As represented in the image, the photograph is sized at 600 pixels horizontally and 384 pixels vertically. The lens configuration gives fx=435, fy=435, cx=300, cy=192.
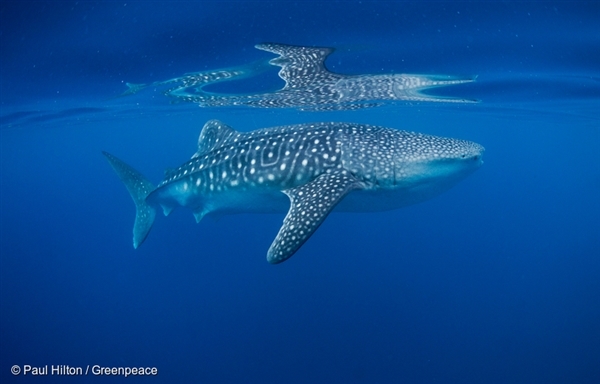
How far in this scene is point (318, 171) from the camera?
7.80 metres

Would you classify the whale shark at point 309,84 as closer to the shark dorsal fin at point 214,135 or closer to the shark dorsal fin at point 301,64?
the shark dorsal fin at point 301,64

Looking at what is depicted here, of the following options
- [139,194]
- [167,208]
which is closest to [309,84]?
[167,208]

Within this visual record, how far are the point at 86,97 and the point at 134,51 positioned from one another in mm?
8095

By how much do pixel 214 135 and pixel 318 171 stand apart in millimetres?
3330

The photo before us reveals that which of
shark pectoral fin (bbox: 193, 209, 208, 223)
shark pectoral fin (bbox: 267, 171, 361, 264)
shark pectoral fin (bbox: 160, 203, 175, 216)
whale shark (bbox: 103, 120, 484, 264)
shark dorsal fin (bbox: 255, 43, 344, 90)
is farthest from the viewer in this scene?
shark pectoral fin (bbox: 160, 203, 175, 216)

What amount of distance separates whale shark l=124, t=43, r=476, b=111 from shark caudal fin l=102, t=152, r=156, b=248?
3092mm

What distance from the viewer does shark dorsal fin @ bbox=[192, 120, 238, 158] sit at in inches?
387

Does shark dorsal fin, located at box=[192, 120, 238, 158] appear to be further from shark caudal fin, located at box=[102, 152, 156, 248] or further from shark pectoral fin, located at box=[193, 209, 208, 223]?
shark caudal fin, located at box=[102, 152, 156, 248]

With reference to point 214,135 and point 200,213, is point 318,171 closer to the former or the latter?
point 214,135

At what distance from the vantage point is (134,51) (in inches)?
376

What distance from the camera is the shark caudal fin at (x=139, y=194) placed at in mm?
10559

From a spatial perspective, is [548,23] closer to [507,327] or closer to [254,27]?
[254,27]

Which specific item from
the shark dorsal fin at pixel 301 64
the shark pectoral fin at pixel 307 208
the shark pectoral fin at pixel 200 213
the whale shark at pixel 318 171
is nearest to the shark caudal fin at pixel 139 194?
the whale shark at pixel 318 171

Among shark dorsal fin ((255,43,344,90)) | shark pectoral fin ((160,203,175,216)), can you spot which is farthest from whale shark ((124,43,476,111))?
shark pectoral fin ((160,203,175,216))
